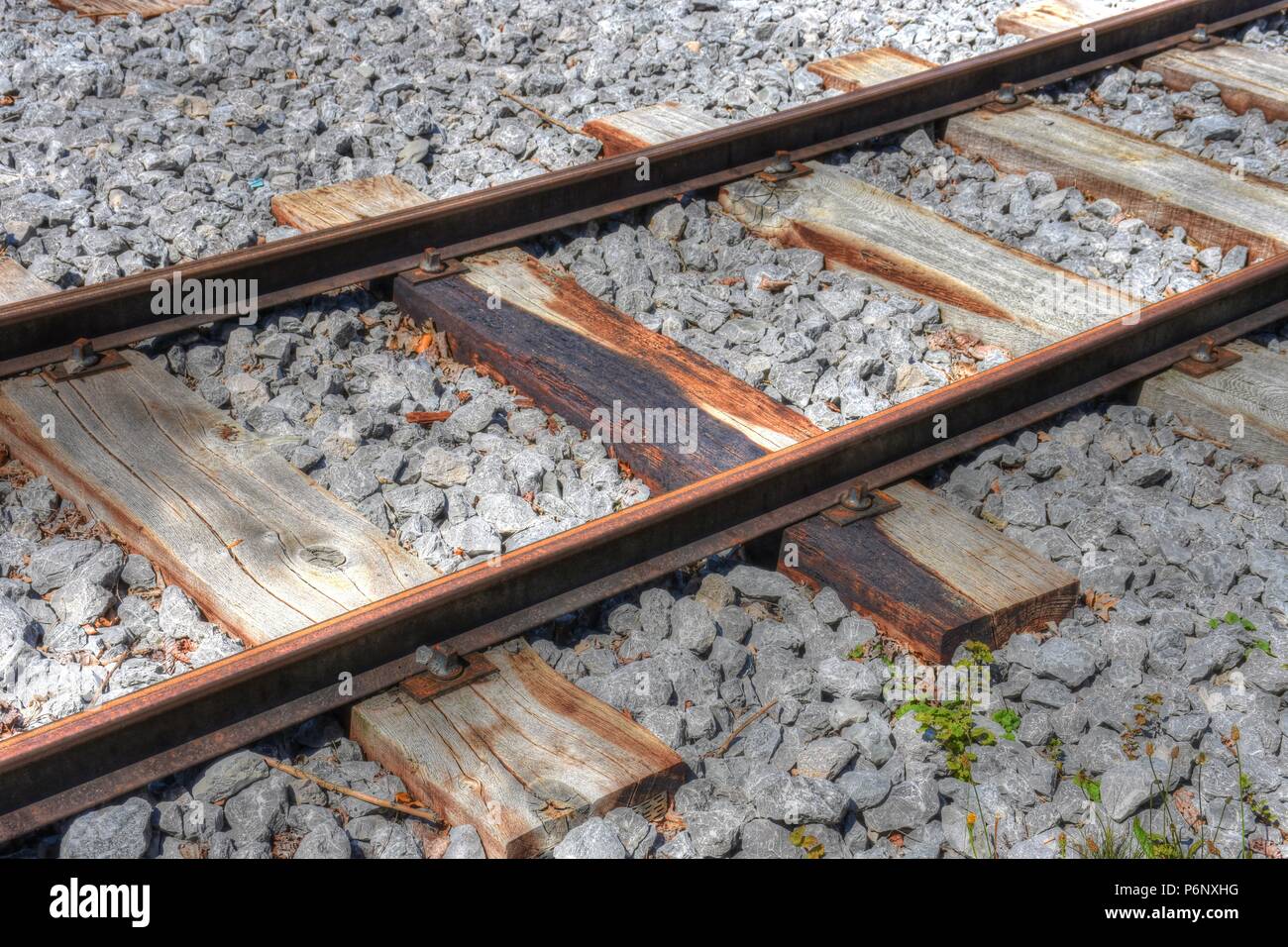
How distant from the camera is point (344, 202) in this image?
5504mm

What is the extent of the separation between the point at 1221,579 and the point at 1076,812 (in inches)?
38.5

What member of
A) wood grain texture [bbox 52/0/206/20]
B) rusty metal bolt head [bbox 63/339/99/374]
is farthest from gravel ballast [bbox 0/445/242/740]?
wood grain texture [bbox 52/0/206/20]

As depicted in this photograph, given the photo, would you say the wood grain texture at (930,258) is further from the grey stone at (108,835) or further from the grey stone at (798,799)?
the grey stone at (108,835)

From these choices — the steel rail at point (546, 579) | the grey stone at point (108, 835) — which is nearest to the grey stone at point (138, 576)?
the steel rail at point (546, 579)

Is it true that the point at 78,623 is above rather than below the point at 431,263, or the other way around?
below

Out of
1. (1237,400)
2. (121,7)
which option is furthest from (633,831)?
(121,7)

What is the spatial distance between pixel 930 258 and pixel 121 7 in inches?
164

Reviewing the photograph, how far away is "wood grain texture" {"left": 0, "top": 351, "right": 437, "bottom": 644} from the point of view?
3.50 meters

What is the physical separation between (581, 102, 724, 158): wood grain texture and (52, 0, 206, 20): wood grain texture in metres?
2.26

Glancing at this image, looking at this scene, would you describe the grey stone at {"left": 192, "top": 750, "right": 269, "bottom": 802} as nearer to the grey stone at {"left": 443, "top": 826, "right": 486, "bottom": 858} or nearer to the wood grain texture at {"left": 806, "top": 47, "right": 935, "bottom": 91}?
the grey stone at {"left": 443, "top": 826, "right": 486, "bottom": 858}

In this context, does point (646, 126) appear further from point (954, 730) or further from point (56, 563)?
point (954, 730)

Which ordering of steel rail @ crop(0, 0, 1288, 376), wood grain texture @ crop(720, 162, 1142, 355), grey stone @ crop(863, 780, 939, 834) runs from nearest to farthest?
grey stone @ crop(863, 780, 939, 834) < steel rail @ crop(0, 0, 1288, 376) < wood grain texture @ crop(720, 162, 1142, 355)

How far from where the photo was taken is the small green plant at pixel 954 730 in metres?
3.18

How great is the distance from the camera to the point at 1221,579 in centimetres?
377
